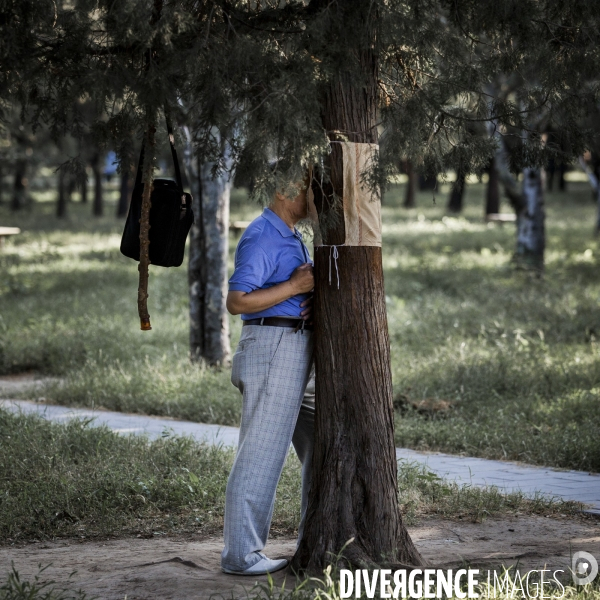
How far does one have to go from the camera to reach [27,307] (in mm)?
15656

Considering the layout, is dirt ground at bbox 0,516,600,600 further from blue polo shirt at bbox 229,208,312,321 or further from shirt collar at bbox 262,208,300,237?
shirt collar at bbox 262,208,300,237

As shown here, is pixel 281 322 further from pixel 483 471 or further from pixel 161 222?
pixel 483 471

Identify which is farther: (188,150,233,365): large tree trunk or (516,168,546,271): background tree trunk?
(516,168,546,271): background tree trunk

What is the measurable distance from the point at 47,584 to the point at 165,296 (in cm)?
1237

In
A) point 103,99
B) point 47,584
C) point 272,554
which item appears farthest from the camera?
point 272,554

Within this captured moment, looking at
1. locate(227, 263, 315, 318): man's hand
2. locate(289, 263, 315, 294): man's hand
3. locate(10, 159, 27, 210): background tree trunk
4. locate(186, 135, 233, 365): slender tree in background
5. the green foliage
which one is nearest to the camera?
the green foliage

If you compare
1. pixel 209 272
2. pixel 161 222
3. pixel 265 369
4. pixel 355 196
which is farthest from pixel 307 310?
pixel 209 272

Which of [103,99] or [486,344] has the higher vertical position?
[103,99]

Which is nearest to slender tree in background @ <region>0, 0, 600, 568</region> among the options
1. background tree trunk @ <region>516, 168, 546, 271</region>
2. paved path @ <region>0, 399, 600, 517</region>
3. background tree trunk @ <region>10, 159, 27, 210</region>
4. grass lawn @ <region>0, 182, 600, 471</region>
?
grass lawn @ <region>0, 182, 600, 471</region>

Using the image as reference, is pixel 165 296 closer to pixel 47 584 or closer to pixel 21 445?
pixel 21 445

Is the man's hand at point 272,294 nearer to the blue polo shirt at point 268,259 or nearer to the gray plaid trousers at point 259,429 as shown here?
the blue polo shirt at point 268,259

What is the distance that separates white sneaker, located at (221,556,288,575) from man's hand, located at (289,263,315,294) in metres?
1.37

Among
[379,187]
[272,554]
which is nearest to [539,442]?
[272,554]

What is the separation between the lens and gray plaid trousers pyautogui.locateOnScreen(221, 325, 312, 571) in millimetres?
4777
